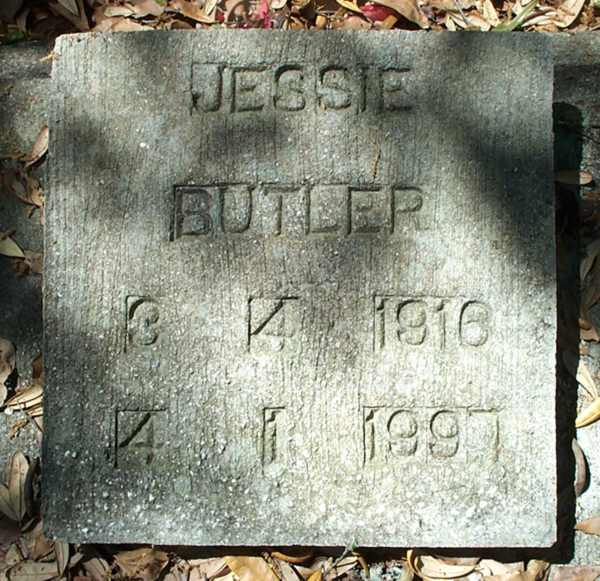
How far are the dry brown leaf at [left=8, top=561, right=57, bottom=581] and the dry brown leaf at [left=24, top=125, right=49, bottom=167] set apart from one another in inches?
43.0

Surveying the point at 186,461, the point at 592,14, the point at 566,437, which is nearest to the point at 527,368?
the point at 566,437

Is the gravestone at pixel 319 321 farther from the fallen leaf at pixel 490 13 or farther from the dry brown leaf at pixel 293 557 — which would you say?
the fallen leaf at pixel 490 13

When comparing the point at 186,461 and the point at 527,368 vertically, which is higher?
the point at 527,368

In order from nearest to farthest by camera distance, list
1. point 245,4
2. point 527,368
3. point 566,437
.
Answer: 1. point 527,368
2. point 566,437
3. point 245,4

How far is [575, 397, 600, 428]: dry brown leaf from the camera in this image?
2.17 meters

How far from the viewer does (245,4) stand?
8.09 feet

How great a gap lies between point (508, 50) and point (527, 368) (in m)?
0.76

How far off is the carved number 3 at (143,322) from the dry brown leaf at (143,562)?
606mm

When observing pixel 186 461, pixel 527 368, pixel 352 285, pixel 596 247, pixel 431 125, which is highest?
pixel 431 125

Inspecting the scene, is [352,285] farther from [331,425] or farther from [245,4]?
→ [245,4]

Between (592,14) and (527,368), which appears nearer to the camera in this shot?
(527,368)

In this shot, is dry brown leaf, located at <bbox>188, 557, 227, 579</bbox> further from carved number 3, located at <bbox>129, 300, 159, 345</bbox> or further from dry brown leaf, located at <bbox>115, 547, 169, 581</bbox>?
carved number 3, located at <bbox>129, 300, 159, 345</bbox>

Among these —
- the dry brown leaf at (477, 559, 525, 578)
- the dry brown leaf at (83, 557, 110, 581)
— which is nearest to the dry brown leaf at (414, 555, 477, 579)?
the dry brown leaf at (477, 559, 525, 578)

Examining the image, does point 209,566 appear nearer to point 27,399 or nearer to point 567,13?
point 27,399
